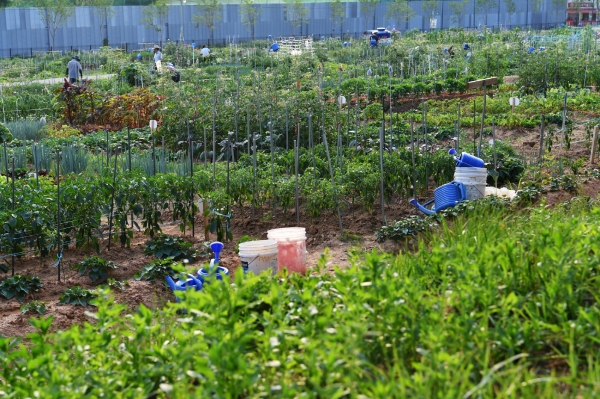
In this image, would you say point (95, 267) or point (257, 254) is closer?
point (257, 254)

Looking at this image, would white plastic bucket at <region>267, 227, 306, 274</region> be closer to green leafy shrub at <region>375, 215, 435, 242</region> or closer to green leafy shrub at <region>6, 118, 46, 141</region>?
green leafy shrub at <region>375, 215, 435, 242</region>

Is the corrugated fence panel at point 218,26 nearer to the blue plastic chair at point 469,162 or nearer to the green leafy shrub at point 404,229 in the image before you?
the blue plastic chair at point 469,162

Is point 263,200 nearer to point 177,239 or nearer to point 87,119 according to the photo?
point 177,239

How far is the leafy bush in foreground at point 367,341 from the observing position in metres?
2.97

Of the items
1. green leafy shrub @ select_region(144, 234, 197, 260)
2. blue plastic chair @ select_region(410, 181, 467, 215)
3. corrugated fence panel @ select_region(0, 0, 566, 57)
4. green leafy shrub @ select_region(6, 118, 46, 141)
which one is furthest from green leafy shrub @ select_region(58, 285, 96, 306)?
corrugated fence panel @ select_region(0, 0, 566, 57)

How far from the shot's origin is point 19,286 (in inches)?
246

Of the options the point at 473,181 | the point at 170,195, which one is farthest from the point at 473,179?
the point at 170,195

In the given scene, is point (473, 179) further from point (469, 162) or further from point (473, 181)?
point (469, 162)

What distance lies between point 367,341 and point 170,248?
4.12 meters

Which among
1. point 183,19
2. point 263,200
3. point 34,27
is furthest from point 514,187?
point 183,19

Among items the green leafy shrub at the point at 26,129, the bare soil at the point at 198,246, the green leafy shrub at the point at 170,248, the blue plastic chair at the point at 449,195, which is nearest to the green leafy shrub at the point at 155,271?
the bare soil at the point at 198,246

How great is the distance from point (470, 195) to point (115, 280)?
11.7 ft

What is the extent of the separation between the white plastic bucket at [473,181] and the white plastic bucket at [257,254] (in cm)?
271

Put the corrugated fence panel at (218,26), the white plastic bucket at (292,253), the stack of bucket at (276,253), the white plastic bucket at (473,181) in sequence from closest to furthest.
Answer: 1. the stack of bucket at (276,253)
2. the white plastic bucket at (292,253)
3. the white plastic bucket at (473,181)
4. the corrugated fence panel at (218,26)
